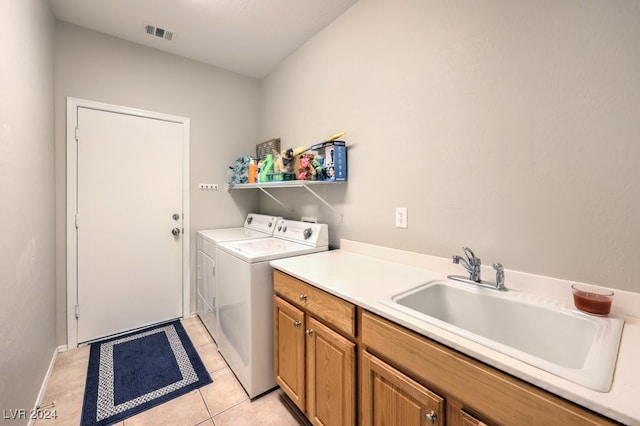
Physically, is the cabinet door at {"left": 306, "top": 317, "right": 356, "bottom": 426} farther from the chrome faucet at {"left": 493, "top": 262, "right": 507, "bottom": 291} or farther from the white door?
the white door

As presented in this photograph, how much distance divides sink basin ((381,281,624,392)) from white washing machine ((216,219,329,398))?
34.0 inches

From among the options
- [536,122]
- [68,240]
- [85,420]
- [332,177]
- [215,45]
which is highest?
[215,45]

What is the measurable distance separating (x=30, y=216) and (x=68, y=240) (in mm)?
801

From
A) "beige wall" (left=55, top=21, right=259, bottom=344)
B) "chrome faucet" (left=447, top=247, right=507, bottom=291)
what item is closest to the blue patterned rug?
"beige wall" (left=55, top=21, right=259, bottom=344)

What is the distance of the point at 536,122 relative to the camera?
3.55ft

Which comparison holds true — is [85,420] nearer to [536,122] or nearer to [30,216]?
[30,216]

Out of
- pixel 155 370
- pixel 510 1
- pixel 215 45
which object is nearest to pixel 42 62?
pixel 215 45

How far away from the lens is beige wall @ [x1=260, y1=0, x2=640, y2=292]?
36.5 inches

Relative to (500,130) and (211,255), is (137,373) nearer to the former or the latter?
(211,255)

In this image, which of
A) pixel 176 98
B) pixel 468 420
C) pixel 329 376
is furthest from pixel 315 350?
pixel 176 98

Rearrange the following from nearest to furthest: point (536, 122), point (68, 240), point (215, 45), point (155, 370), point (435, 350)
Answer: point (435, 350) → point (536, 122) → point (155, 370) → point (68, 240) → point (215, 45)

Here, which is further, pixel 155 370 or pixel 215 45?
pixel 215 45

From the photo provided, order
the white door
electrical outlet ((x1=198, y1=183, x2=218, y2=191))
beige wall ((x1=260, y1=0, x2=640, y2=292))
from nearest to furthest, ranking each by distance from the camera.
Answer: beige wall ((x1=260, y1=0, x2=640, y2=292)) < the white door < electrical outlet ((x1=198, y1=183, x2=218, y2=191))

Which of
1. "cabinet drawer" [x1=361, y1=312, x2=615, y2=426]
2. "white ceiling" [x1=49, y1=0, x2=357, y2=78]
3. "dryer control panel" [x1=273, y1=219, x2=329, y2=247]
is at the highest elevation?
"white ceiling" [x1=49, y1=0, x2=357, y2=78]
